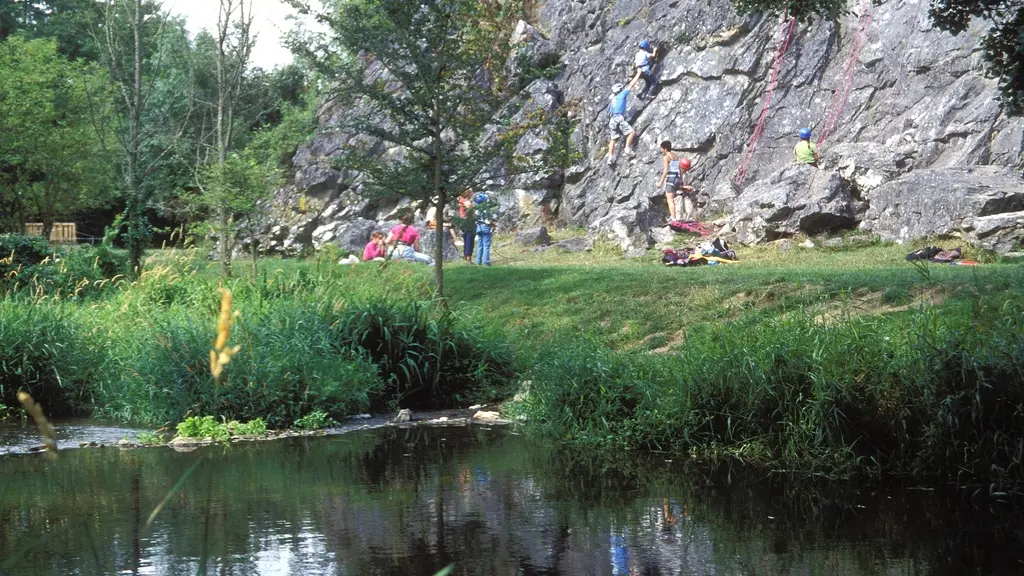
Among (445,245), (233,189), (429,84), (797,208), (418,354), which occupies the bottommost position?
(418,354)

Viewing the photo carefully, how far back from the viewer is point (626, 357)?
1113cm

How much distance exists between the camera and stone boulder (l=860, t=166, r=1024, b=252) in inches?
813

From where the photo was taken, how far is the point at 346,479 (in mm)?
8922

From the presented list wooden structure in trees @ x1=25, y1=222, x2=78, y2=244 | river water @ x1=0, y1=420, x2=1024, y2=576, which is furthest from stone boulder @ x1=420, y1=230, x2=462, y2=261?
wooden structure in trees @ x1=25, y1=222, x2=78, y2=244

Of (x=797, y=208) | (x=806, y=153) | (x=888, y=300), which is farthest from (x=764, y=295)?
(x=806, y=153)

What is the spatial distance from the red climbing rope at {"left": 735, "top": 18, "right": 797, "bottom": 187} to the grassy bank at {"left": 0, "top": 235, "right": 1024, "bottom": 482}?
12231mm

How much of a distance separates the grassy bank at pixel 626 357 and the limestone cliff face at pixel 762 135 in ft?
15.7

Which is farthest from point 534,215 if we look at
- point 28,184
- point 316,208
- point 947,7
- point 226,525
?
point 226,525

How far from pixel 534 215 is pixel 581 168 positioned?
2.01 meters

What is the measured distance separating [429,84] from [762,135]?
1598 centimetres

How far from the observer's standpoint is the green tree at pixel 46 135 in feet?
107

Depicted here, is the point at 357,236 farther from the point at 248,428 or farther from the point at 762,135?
the point at 248,428

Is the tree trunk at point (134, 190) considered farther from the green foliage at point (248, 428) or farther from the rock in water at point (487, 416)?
the rock in water at point (487, 416)

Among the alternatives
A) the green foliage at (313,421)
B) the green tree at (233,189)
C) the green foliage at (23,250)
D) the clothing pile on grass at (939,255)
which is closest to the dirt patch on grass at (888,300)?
the green foliage at (313,421)
